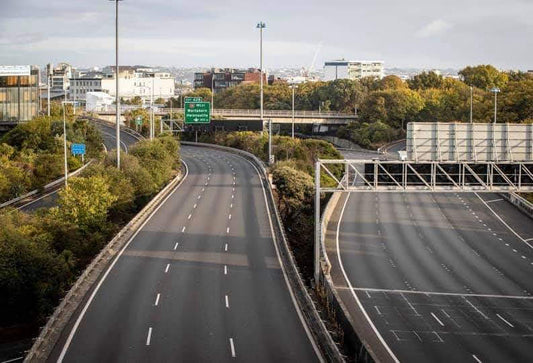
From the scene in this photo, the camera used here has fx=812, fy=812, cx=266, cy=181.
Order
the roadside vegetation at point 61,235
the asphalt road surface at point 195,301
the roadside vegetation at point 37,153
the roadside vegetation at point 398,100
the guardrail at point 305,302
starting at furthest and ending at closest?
the roadside vegetation at point 398,100 → the roadside vegetation at point 37,153 → the roadside vegetation at point 61,235 → the asphalt road surface at point 195,301 → the guardrail at point 305,302

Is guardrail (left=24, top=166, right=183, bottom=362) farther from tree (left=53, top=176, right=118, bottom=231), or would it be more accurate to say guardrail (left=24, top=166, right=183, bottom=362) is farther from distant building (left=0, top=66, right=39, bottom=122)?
distant building (left=0, top=66, right=39, bottom=122)

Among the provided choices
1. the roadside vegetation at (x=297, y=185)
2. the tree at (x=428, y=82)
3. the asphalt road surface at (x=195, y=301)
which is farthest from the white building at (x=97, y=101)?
the asphalt road surface at (x=195, y=301)

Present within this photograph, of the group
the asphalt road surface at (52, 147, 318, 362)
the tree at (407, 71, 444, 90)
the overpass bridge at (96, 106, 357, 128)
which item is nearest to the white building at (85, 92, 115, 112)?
the overpass bridge at (96, 106, 357, 128)

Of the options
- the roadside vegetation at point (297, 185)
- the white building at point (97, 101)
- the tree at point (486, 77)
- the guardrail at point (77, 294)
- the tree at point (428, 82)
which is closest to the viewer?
the guardrail at point (77, 294)

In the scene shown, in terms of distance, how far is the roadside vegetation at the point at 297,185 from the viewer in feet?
175

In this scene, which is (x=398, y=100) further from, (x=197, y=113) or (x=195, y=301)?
(x=195, y=301)

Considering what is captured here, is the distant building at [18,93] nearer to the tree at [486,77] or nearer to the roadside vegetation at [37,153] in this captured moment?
the roadside vegetation at [37,153]

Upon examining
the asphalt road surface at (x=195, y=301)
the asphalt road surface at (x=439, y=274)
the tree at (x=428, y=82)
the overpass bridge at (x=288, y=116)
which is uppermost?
the tree at (x=428, y=82)

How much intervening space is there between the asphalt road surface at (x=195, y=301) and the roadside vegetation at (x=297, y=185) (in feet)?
10.6

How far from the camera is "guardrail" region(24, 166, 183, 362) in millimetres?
26312

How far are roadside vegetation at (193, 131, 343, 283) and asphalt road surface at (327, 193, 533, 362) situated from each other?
1.97 meters

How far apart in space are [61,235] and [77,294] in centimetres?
995

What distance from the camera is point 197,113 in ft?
333

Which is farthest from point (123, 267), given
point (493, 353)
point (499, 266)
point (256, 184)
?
→ point (256, 184)
